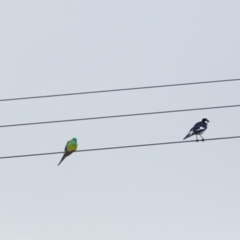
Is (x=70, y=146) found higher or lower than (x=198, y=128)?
lower

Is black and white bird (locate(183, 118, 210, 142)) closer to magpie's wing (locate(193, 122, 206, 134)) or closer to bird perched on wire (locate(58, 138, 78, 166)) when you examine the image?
magpie's wing (locate(193, 122, 206, 134))

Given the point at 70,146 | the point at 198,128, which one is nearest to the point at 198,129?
the point at 198,128

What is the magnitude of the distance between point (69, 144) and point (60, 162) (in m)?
1.91

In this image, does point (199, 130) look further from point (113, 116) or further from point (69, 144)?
point (113, 116)

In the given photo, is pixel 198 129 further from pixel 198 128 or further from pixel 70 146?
pixel 70 146

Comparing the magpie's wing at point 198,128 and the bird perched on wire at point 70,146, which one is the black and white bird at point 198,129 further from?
the bird perched on wire at point 70,146

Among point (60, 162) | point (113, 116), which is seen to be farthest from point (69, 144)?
point (113, 116)

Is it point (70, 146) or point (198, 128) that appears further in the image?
point (198, 128)

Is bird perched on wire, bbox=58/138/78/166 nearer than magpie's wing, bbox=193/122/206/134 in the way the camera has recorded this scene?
Yes

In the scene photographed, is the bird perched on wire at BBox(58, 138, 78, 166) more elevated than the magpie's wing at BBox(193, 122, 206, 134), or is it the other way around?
the magpie's wing at BBox(193, 122, 206, 134)

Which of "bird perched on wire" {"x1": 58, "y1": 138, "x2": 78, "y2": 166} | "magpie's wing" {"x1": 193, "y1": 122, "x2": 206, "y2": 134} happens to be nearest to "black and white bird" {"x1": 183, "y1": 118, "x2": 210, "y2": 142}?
"magpie's wing" {"x1": 193, "y1": 122, "x2": 206, "y2": 134}

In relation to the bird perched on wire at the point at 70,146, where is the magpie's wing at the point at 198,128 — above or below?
above

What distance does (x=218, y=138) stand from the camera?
96.5 feet

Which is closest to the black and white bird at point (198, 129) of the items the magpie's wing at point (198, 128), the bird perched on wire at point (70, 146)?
the magpie's wing at point (198, 128)
